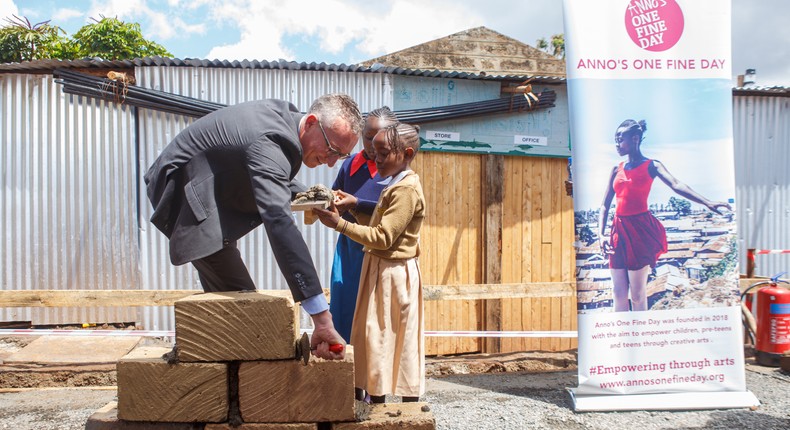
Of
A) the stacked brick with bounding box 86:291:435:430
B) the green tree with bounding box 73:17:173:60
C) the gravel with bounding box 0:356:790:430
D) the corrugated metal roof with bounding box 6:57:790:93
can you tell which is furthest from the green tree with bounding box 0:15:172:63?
the stacked brick with bounding box 86:291:435:430

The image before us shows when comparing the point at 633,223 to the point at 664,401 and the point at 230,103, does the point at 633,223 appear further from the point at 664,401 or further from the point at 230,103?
the point at 230,103

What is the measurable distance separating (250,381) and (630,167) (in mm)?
3642

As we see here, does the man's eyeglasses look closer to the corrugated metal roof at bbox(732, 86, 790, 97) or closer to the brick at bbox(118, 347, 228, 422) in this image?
the brick at bbox(118, 347, 228, 422)

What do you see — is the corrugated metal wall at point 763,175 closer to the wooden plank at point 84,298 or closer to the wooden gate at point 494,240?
the wooden gate at point 494,240

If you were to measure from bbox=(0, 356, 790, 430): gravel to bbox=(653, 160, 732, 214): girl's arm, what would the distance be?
1641mm

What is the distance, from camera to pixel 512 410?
468 cm

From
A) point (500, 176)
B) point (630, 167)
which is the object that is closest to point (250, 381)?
point (630, 167)

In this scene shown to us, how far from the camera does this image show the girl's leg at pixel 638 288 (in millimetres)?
4504

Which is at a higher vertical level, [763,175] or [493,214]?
[763,175]

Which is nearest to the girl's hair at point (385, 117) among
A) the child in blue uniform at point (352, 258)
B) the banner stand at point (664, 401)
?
the child in blue uniform at point (352, 258)

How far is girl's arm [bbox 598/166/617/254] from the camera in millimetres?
4508

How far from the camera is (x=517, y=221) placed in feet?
24.6

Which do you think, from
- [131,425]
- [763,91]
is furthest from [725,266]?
[763,91]

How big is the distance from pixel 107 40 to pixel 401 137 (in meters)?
16.4
